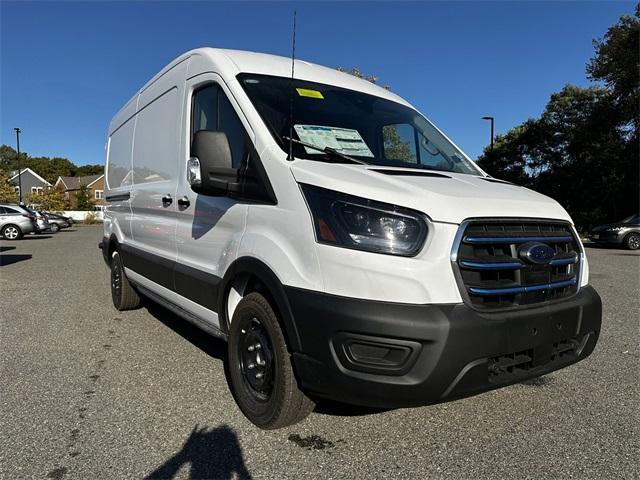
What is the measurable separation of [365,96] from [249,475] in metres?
2.81

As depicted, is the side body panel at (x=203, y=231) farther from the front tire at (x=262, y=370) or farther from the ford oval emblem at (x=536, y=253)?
the ford oval emblem at (x=536, y=253)

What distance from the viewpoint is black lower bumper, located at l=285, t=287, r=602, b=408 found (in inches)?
91.8

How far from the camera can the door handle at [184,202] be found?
3857 millimetres

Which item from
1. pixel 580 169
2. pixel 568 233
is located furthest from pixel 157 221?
pixel 580 169

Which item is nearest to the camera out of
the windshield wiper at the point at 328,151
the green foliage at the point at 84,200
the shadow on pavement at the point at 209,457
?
the shadow on pavement at the point at 209,457

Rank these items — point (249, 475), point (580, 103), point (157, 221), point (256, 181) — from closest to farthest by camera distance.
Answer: point (249, 475), point (256, 181), point (157, 221), point (580, 103)

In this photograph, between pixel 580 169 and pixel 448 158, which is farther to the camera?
pixel 580 169

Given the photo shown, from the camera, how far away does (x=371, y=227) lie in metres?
2.44

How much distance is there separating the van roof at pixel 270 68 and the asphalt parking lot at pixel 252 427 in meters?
2.28

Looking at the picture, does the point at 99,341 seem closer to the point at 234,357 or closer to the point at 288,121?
the point at 234,357

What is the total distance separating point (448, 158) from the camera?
3840 millimetres

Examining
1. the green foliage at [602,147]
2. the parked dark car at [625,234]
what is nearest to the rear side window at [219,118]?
the parked dark car at [625,234]

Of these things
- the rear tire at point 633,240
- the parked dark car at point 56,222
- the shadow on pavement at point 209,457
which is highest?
the rear tire at point 633,240

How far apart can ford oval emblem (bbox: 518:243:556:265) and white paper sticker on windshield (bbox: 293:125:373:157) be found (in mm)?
1151
